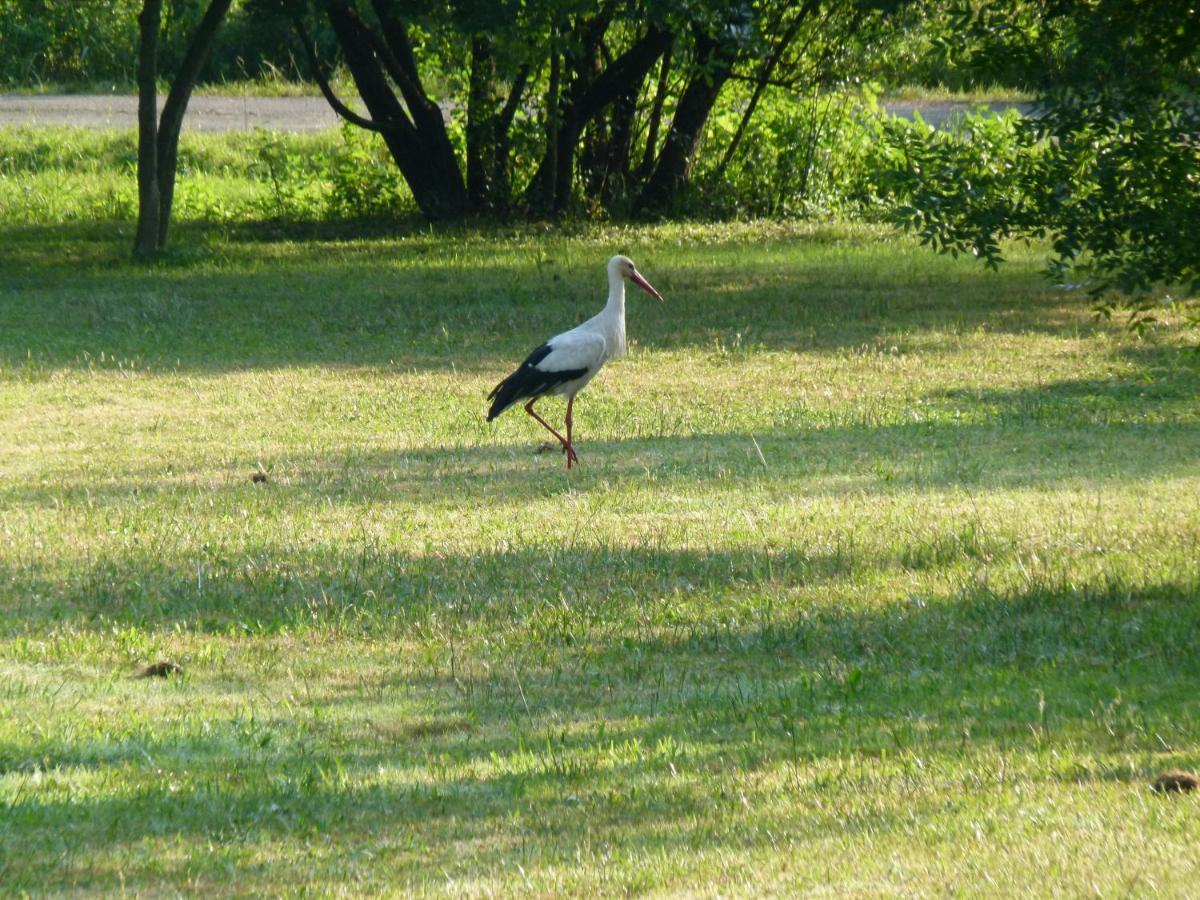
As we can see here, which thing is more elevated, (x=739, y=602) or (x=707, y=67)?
(x=707, y=67)

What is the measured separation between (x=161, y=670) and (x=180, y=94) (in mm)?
15822

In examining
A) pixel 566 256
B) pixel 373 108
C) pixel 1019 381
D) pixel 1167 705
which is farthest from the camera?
pixel 373 108

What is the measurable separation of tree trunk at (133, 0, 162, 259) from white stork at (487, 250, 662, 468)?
400 inches

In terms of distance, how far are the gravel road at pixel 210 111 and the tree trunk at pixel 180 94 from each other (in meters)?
9.87

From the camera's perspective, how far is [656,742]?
19.7 ft

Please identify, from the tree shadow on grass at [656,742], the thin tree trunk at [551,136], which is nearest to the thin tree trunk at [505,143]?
the thin tree trunk at [551,136]

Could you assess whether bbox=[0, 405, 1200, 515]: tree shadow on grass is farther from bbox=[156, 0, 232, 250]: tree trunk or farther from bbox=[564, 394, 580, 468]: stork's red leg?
bbox=[156, 0, 232, 250]: tree trunk

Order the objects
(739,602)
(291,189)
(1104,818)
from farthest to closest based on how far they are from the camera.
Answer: (291,189) < (739,602) < (1104,818)

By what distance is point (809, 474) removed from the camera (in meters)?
10.9

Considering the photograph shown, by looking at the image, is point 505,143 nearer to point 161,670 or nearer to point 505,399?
point 505,399

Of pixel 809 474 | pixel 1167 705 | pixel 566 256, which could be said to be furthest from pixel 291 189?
pixel 1167 705

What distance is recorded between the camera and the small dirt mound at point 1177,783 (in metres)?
5.21

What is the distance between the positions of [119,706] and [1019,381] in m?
9.68

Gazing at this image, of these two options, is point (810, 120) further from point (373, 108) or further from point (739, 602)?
point (739, 602)
